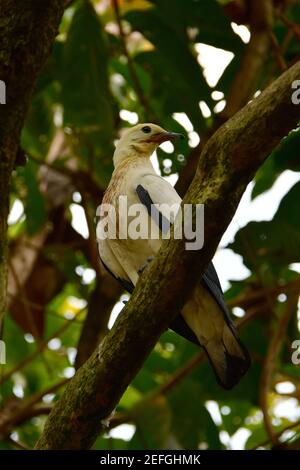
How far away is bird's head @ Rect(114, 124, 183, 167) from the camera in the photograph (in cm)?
539

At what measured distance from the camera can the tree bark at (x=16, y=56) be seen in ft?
13.7

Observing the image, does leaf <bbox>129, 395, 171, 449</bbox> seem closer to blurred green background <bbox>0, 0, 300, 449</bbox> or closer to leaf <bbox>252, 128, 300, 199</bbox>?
blurred green background <bbox>0, 0, 300, 449</bbox>

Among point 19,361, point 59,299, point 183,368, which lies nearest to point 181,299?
point 183,368

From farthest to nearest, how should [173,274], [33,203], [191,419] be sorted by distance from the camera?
[33,203], [191,419], [173,274]

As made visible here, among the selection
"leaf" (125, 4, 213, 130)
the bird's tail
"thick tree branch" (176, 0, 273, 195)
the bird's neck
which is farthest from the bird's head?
the bird's tail

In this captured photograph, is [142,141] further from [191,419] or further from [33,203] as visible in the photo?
[191,419]

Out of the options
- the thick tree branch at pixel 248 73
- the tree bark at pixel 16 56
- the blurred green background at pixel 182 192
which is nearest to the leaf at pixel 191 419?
the blurred green background at pixel 182 192

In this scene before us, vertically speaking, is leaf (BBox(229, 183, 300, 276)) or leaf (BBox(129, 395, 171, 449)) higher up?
leaf (BBox(229, 183, 300, 276))

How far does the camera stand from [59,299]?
8.36m

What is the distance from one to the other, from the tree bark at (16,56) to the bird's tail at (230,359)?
1254 millimetres

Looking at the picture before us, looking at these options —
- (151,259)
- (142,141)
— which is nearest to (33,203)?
Answer: (142,141)

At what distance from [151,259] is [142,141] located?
4.19 feet

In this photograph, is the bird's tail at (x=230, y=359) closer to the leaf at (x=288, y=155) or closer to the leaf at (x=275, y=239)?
the leaf at (x=275, y=239)

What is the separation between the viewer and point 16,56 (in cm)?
418
